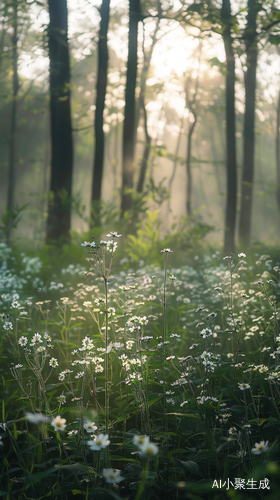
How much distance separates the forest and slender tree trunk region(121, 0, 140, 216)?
0.03 metres

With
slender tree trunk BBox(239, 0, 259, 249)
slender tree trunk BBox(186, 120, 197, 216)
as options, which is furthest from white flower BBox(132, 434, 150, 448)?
slender tree trunk BBox(186, 120, 197, 216)

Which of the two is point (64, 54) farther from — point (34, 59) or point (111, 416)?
point (111, 416)

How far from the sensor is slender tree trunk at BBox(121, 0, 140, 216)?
25.6 feet

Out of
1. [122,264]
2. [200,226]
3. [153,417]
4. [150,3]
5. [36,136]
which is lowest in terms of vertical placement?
[153,417]

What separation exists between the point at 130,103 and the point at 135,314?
639cm

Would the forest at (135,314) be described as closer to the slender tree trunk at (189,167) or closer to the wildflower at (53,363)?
the wildflower at (53,363)

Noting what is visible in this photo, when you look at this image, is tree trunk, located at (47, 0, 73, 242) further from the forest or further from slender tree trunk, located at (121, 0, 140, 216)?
slender tree trunk, located at (121, 0, 140, 216)

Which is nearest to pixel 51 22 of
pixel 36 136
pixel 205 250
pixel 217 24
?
pixel 217 24

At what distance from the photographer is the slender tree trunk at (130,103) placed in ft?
25.6

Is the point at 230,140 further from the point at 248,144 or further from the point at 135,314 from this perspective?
the point at 135,314

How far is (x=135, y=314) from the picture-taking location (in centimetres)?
317

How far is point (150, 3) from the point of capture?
9805 millimetres

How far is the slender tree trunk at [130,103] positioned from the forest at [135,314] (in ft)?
0.11

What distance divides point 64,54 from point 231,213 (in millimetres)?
5126
